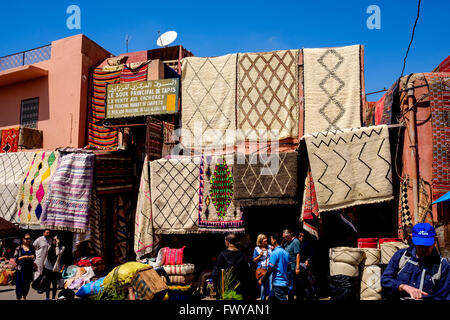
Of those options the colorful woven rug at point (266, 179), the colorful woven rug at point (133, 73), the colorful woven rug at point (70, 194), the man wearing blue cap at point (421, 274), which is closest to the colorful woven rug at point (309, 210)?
the colorful woven rug at point (266, 179)

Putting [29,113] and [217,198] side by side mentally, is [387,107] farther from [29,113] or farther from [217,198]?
[29,113]

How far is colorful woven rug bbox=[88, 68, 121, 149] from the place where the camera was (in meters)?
11.4

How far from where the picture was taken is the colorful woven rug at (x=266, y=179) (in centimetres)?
789

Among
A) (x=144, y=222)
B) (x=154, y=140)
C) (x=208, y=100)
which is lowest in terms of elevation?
(x=144, y=222)

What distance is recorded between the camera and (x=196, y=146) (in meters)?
9.41

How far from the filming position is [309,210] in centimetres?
748

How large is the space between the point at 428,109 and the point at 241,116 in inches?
160

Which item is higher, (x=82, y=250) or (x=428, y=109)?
(x=428, y=109)

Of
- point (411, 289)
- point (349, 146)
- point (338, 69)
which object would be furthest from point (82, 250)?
point (411, 289)

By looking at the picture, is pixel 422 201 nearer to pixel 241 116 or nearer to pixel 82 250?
pixel 241 116

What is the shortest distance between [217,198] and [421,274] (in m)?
5.84

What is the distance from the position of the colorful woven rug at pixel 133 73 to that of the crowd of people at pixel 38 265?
5167mm

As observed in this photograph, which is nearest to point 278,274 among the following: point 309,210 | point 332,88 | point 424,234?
point 309,210

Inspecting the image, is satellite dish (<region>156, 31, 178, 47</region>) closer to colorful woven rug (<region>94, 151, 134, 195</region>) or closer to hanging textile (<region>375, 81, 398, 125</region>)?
colorful woven rug (<region>94, 151, 134, 195</region>)
